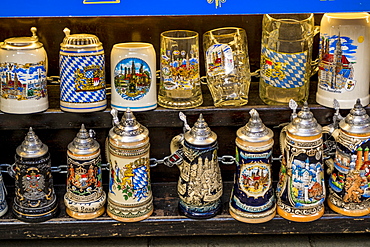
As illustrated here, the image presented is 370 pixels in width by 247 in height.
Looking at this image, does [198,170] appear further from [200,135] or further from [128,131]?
[128,131]

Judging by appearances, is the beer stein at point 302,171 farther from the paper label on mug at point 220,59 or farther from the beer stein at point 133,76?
the beer stein at point 133,76

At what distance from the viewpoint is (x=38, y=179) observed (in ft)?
6.31

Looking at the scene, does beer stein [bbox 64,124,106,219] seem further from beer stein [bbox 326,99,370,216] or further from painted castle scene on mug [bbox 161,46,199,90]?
beer stein [bbox 326,99,370,216]

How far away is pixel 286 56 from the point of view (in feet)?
6.47

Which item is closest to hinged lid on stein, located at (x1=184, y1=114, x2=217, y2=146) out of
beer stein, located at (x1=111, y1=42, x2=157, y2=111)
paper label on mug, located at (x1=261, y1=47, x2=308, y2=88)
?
beer stein, located at (x1=111, y1=42, x2=157, y2=111)

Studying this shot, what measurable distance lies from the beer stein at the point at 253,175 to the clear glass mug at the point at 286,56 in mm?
209

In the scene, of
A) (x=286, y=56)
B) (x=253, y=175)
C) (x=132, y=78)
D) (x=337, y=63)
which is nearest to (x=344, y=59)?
(x=337, y=63)

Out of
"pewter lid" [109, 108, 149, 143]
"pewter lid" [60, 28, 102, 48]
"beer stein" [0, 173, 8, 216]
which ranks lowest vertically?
"beer stein" [0, 173, 8, 216]

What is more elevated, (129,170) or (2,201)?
(129,170)

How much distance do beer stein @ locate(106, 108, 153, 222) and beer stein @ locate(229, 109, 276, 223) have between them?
12.2 inches

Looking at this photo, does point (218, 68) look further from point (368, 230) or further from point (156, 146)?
point (368, 230)

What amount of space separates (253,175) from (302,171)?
0.16 meters

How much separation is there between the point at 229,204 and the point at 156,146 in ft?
1.36

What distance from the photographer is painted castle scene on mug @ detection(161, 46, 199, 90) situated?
197cm
